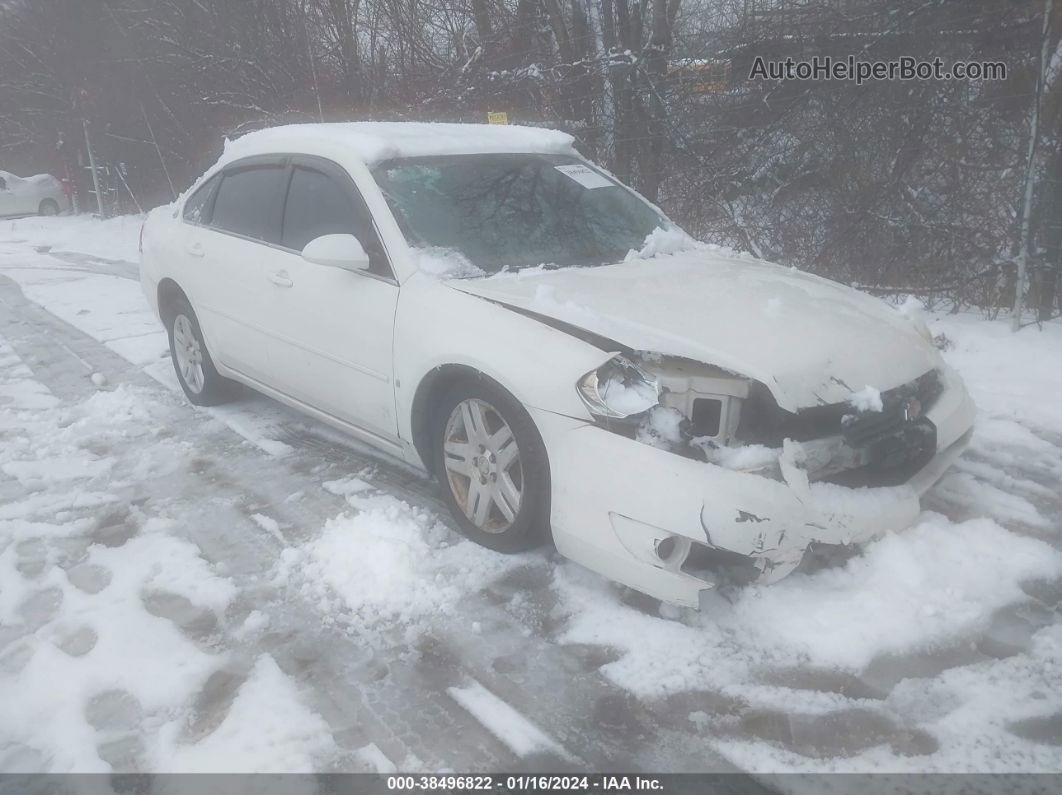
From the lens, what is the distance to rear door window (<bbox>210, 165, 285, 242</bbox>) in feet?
14.7

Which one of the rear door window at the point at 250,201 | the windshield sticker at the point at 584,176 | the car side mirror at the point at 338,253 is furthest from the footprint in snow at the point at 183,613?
the windshield sticker at the point at 584,176

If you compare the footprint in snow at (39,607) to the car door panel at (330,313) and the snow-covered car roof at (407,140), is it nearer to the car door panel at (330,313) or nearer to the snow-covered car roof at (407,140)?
the car door panel at (330,313)

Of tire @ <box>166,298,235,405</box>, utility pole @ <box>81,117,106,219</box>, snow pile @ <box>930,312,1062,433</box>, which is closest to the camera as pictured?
snow pile @ <box>930,312,1062,433</box>

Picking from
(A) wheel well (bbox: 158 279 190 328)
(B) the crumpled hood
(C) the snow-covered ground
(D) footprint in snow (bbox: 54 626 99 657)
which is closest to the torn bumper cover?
(C) the snow-covered ground

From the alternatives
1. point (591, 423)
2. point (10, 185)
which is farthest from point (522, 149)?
point (10, 185)

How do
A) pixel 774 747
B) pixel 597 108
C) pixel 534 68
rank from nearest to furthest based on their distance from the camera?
pixel 774 747
pixel 597 108
pixel 534 68

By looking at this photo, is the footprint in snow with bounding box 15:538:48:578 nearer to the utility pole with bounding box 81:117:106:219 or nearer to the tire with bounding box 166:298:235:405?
the tire with bounding box 166:298:235:405

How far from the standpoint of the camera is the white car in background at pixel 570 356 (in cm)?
279

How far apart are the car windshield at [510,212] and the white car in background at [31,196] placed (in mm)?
23759

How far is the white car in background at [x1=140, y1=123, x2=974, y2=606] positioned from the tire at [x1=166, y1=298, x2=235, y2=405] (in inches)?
20.1

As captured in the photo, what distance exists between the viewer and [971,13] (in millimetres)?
6027

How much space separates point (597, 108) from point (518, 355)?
22.1 feet

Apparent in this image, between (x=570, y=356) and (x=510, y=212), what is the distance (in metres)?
1.31

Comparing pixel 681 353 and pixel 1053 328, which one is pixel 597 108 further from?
pixel 681 353
